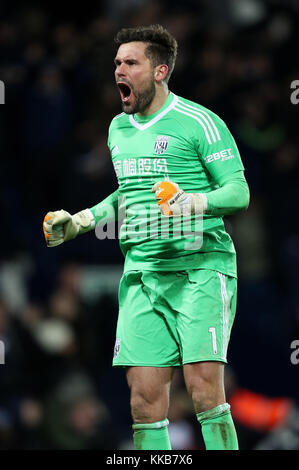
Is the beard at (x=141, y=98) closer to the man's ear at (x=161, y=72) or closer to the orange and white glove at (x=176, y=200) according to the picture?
the man's ear at (x=161, y=72)

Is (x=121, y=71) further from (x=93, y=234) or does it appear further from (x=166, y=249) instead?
(x=93, y=234)

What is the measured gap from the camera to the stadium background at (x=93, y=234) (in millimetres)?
7469

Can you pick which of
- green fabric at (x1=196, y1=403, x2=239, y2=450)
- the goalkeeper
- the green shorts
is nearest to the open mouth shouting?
the goalkeeper

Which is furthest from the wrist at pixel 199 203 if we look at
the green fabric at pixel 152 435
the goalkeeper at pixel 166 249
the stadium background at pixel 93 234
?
the stadium background at pixel 93 234

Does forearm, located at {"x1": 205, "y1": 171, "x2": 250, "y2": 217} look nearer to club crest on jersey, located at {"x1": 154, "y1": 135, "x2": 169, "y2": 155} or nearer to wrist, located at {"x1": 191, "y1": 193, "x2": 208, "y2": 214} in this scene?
wrist, located at {"x1": 191, "y1": 193, "x2": 208, "y2": 214}

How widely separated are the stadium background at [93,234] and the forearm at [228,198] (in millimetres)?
3263

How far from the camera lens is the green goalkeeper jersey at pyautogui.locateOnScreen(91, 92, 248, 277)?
4.56 meters

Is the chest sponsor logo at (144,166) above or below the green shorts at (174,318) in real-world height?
above

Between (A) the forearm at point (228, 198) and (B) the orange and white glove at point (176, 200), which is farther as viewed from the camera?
(A) the forearm at point (228, 198)

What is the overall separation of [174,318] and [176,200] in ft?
2.35
